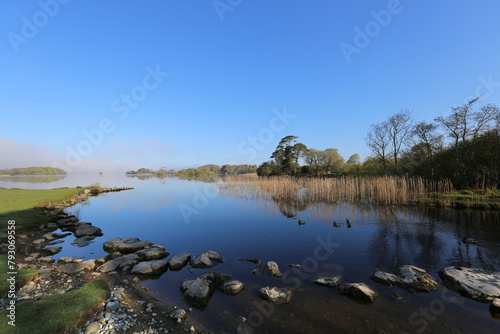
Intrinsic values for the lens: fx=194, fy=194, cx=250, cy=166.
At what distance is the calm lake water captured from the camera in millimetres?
3482

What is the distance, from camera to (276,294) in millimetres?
4117

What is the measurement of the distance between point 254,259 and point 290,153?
3671 centimetres

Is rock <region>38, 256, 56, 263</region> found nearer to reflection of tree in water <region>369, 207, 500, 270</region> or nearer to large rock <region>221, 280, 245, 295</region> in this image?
large rock <region>221, 280, 245, 295</region>

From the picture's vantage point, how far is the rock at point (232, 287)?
4.33 m

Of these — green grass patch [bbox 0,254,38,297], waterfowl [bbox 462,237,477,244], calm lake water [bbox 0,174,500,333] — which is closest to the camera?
calm lake water [bbox 0,174,500,333]

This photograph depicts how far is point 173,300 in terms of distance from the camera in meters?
4.08

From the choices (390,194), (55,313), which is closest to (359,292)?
(55,313)

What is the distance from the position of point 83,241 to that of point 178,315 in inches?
284

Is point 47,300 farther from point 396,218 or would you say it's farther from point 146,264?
point 396,218

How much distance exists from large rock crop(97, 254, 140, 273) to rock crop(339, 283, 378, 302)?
18.8 feet

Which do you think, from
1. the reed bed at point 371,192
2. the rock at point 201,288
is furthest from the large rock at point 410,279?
the reed bed at point 371,192

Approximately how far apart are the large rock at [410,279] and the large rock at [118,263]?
668cm

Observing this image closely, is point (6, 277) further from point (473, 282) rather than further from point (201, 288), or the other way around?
point (473, 282)

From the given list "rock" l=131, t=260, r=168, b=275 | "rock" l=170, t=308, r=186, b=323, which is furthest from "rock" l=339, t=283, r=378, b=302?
"rock" l=131, t=260, r=168, b=275
